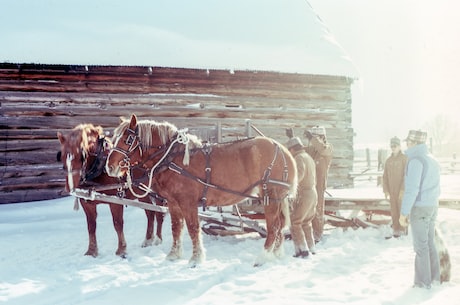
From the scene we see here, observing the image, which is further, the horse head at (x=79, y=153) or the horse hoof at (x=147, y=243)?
the horse hoof at (x=147, y=243)

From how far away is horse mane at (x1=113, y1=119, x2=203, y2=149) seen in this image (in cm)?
552

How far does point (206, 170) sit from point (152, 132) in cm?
85

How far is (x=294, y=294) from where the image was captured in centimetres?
430

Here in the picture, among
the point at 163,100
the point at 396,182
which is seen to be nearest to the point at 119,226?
the point at 396,182

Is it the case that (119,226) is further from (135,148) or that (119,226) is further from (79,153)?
(135,148)

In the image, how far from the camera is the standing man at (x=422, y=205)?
4.32 metres

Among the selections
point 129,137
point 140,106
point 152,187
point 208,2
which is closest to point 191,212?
point 152,187

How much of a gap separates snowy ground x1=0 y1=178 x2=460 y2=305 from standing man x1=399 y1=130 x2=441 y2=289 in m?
0.23

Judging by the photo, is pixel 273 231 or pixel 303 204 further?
pixel 303 204

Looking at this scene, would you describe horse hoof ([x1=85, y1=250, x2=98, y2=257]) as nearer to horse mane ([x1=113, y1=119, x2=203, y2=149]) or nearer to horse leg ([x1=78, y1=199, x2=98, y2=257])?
horse leg ([x1=78, y1=199, x2=98, y2=257])

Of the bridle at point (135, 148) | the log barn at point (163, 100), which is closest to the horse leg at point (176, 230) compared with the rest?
the bridle at point (135, 148)

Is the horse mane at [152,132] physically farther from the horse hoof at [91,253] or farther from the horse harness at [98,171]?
the horse hoof at [91,253]

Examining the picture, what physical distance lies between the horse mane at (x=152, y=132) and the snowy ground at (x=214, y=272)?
1.55 metres

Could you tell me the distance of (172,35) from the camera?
37.7 ft
